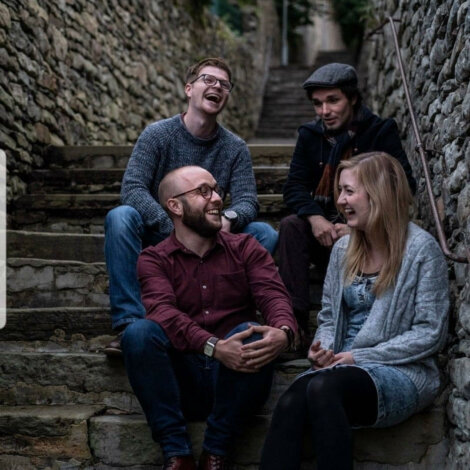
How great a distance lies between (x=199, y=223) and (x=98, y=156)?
235 cm

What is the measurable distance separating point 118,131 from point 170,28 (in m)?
1.90

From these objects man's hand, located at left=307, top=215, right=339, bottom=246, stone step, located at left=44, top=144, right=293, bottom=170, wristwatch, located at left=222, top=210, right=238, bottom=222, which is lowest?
man's hand, located at left=307, top=215, right=339, bottom=246

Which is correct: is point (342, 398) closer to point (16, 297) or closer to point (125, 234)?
point (125, 234)

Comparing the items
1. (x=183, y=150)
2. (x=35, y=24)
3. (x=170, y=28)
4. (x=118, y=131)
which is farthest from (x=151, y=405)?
(x=170, y=28)

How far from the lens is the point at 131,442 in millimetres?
2408

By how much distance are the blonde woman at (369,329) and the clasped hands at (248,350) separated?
122 mm

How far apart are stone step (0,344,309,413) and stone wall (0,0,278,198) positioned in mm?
1630

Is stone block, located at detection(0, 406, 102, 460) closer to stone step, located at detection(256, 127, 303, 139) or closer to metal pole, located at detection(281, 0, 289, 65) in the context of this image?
stone step, located at detection(256, 127, 303, 139)

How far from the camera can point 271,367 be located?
7.55 ft

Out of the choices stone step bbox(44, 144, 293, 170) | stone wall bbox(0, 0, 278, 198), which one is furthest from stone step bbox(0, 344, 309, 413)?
stone step bbox(44, 144, 293, 170)

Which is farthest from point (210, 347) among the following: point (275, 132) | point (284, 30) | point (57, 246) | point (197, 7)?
point (284, 30)

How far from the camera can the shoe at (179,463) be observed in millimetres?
2193

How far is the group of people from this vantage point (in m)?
2.13

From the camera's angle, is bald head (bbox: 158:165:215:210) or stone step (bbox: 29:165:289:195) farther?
stone step (bbox: 29:165:289:195)
